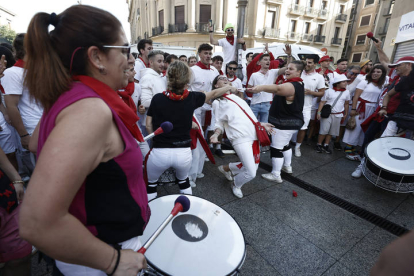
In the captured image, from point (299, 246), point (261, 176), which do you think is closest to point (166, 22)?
point (261, 176)

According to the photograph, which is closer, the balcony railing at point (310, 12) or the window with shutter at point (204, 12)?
the window with shutter at point (204, 12)

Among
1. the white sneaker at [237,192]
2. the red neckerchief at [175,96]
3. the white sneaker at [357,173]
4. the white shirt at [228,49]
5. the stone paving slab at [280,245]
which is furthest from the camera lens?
the white shirt at [228,49]

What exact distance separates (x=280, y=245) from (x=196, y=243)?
1.56 meters

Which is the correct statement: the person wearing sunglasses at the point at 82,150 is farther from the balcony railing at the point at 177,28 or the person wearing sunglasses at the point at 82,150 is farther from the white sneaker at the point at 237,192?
the balcony railing at the point at 177,28

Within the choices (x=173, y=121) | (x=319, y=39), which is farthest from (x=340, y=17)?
(x=173, y=121)

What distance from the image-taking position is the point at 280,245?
244cm

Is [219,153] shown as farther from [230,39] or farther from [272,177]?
[230,39]

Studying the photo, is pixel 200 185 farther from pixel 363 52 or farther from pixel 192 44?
pixel 363 52

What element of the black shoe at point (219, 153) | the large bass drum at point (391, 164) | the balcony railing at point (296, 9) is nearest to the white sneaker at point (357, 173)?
the large bass drum at point (391, 164)

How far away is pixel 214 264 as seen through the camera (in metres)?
1.24

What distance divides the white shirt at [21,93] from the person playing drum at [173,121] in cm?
136

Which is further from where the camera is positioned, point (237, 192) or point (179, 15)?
point (179, 15)

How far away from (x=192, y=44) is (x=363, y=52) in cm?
2612

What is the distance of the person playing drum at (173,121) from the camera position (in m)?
2.38
